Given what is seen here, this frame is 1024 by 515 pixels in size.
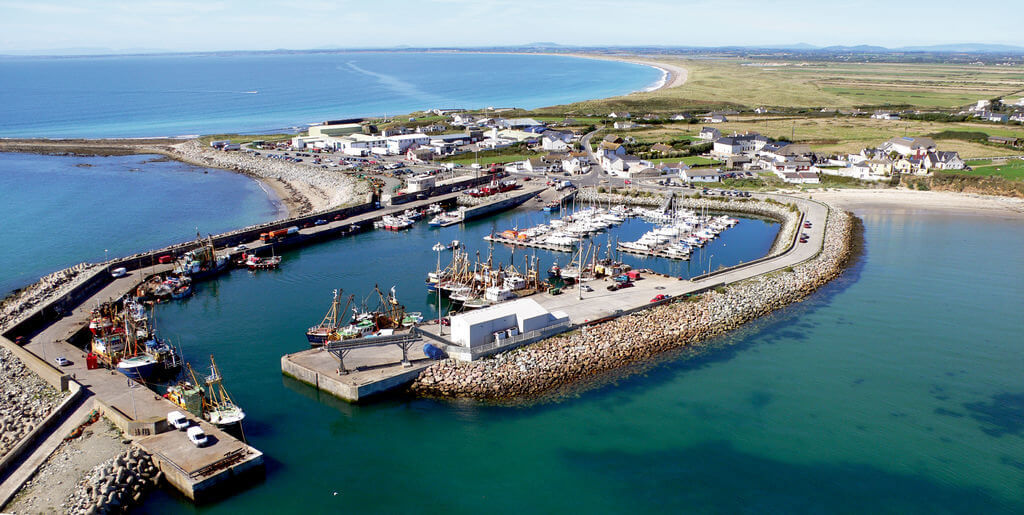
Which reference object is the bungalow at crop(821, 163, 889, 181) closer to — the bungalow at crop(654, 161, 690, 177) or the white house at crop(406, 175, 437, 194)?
the bungalow at crop(654, 161, 690, 177)

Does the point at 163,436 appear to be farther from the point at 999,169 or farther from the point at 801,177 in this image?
the point at 999,169

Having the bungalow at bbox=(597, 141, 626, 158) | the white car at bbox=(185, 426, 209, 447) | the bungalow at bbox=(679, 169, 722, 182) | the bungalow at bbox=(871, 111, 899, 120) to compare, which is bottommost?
the white car at bbox=(185, 426, 209, 447)

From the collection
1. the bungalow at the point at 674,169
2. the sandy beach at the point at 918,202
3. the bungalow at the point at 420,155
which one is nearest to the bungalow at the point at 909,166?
the sandy beach at the point at 918,202

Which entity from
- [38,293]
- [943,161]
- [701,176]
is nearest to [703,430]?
[38,293]

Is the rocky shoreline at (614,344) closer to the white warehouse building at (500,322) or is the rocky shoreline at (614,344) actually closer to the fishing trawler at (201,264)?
the white warehouse building at (500,322)

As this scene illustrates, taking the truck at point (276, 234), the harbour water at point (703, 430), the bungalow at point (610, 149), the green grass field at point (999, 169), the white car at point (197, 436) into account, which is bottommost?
the harbour water at point (703, 430)

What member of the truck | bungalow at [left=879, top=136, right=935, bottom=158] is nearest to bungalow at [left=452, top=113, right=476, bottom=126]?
bungalow at [left=879, top=136, right=935, bottom=158]
